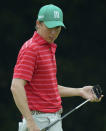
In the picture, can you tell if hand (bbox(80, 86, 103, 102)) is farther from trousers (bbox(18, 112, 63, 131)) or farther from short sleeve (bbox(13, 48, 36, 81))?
short sleeve (bbox(13, 48, 36, 81))

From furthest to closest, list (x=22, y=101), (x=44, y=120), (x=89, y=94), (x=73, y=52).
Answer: (x=73, y=52), (x=89, y=94), (x=44, y=120), (x=22, y=101)

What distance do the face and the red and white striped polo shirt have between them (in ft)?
0.09

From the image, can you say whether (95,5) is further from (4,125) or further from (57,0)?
(4,125)

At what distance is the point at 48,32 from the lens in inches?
164

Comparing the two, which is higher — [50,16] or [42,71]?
[50,16]

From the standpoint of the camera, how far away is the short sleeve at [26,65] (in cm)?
403

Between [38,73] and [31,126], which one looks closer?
[31,126]

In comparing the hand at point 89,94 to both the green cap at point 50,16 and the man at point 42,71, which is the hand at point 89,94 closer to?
the man at point 42,71

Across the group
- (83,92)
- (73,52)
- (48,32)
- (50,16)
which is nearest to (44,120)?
(83,92)

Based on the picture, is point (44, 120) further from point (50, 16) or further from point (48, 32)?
point (50, 16)

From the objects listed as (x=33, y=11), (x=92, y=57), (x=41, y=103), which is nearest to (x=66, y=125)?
Result: (x=92, y=57)

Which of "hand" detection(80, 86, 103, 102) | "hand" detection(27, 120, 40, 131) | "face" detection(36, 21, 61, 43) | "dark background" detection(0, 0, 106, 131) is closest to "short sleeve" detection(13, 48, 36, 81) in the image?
"face" detection(36, 21, 61, 43)

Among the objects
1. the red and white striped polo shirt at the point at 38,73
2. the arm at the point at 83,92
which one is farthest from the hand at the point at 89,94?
the red and white striped polo shirt at the point at 38,73

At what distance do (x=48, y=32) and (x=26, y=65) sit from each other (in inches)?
11.0
